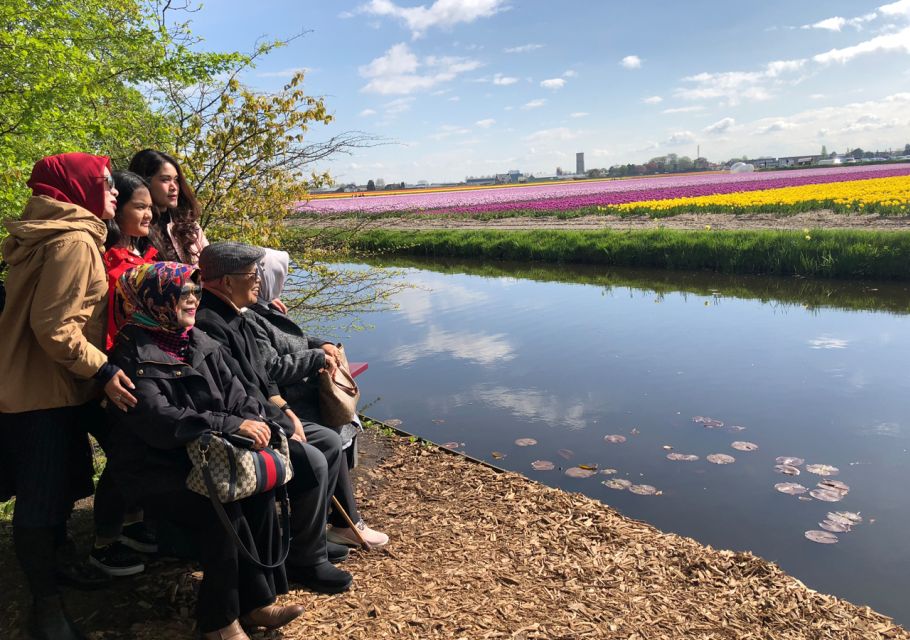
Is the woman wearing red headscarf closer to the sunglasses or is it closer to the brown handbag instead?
the sunglasses

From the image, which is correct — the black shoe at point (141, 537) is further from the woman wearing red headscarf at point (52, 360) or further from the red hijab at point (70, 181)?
the red hijab at point (70, 181)

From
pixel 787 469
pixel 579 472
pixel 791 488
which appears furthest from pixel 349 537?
pixel 787 469

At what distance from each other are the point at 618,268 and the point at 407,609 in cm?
1458

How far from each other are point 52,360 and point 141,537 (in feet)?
3.70

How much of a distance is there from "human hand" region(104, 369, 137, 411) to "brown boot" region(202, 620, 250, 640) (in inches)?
36.6

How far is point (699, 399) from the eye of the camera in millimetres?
6883

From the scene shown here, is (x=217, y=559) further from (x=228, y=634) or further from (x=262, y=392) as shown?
(x=262, y=392)

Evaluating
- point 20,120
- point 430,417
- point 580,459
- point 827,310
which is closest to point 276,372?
point 20,120

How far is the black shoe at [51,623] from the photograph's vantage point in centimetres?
261

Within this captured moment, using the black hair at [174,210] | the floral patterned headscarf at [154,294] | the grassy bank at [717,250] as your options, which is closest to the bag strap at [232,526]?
the floral patterned headscarf at [154,294]

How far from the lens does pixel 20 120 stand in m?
3.98

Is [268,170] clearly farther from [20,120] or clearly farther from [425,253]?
[425,253]

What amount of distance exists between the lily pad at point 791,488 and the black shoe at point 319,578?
11.0ft

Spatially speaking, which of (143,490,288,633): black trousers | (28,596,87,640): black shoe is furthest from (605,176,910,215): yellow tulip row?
(28,596,87,640): black shoe
